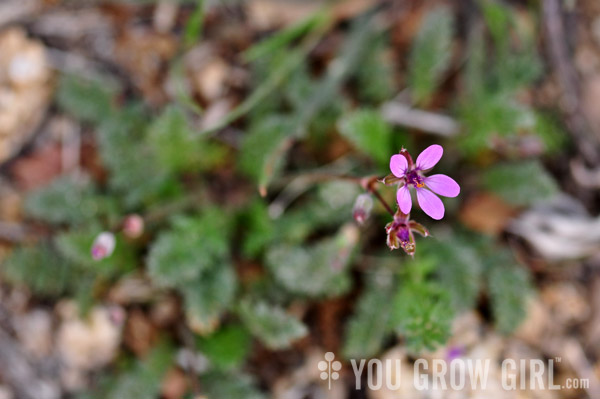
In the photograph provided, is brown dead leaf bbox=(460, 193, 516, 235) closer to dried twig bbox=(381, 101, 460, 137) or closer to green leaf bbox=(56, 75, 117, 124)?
dried twig bbox=(381, 101, 460, 137)

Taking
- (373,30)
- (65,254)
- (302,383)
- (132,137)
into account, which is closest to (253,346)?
(302,383)

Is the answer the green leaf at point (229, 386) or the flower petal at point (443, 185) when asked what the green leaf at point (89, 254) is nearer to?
the green leaf at point (229, 386)

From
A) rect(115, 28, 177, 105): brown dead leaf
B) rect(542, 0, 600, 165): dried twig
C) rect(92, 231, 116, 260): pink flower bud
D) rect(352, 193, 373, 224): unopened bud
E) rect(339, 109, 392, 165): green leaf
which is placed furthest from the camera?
rect(115, 28, 177, 105): brown dead leaf

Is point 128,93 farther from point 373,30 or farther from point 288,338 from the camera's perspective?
point 288,338

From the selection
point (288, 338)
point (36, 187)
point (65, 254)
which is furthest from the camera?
point (36, 187)

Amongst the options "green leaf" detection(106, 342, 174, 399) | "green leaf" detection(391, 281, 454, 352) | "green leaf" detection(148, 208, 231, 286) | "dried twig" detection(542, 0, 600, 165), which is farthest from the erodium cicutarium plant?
"dried twig" detection(542, 0, 600, 165)

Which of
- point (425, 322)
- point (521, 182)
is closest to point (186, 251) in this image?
point (425, 322)

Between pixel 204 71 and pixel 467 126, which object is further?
pixel 204 71
